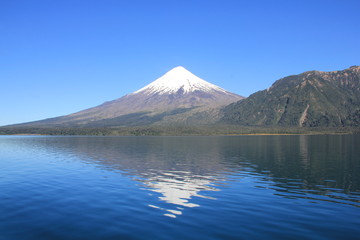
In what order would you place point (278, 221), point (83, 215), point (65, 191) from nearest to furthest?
point (278, 221)
point (83, 215)
point (65, 191)

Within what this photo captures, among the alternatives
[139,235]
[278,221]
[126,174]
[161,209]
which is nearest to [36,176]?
[126,174]

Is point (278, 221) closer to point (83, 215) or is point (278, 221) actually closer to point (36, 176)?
point (83, 215)

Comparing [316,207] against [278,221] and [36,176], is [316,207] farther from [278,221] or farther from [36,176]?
[36,176]

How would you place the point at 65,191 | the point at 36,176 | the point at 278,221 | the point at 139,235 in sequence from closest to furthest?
the point at 139,235 < the point at 278,221 < the point at 65,191 < the point at 36,176

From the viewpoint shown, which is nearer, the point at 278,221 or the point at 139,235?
the point at 139,235

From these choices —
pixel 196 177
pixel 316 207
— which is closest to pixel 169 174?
pixel 196 177

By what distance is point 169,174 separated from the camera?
46219 mm

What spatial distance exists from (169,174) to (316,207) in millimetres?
24140

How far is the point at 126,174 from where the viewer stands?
45406 millimetres

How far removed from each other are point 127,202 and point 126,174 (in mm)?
18153

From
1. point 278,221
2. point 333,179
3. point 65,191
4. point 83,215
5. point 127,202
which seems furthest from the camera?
point 333,179

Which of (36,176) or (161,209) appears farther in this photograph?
(36,176)

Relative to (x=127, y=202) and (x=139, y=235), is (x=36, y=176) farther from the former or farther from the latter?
(x=139, y=235)

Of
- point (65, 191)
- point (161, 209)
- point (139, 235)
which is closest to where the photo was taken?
point (139, 235)
